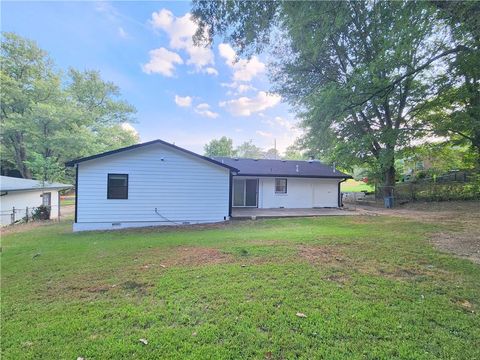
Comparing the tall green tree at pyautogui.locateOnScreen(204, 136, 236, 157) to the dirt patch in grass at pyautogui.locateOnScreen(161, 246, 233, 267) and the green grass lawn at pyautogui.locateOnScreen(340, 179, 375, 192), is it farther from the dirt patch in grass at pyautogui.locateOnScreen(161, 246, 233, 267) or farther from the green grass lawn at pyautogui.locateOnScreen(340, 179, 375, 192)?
the dirt patch in grass at pyautogui.locateOnScreen(161, 246, 233, 267)

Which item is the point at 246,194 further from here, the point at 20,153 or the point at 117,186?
the point at 20,153

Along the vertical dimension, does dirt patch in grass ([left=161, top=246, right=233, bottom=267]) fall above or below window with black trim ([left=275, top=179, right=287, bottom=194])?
below

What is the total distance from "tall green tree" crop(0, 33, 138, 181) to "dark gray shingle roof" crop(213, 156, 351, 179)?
56.8ft

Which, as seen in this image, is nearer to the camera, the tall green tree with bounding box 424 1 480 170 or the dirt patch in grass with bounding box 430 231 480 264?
the dirt patch in grass with bounding box 430 231 480 264

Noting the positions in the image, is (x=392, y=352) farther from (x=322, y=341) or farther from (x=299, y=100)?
(x=299, y=100)

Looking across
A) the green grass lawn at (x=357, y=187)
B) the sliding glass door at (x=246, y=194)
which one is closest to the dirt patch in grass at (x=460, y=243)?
the sliding glass door at (x=246, y=194)

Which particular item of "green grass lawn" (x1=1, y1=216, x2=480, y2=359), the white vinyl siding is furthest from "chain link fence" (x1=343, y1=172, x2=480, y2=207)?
the white vinyl siding

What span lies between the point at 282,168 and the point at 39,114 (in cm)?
2326

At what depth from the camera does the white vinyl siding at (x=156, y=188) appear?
977 centimetres

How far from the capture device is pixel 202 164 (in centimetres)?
1096

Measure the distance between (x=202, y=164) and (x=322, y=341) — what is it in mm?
9226

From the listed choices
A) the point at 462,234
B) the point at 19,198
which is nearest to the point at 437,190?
the point at 462,234

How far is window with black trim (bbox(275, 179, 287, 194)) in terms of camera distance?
15289 mm

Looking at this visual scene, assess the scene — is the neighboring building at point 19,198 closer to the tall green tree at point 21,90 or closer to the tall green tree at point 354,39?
the tall green tree at point 21,90
